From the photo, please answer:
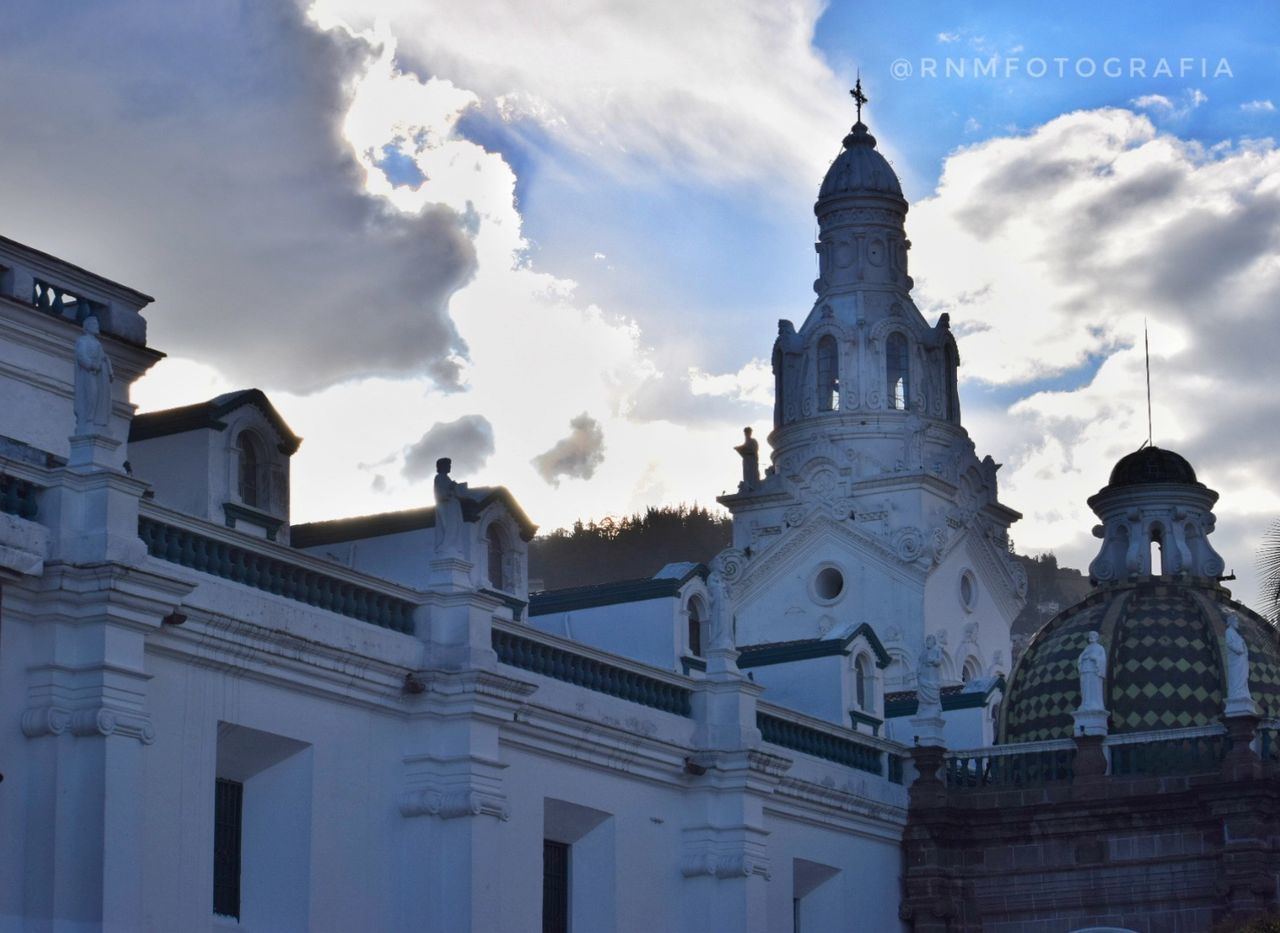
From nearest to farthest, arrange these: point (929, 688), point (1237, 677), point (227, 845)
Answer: point (227, 845), point (1237, 677), point (929, 688)

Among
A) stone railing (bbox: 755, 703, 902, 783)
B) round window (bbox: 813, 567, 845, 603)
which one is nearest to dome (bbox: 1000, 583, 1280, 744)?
stone railing (bbox: 755, 703, 902, 783)

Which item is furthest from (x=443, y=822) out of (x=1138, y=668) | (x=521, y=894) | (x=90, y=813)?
(x=1138, y=668)

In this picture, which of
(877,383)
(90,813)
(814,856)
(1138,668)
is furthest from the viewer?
(877,383)

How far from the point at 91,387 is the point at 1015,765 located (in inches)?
824

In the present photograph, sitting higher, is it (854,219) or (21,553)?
(854,219)

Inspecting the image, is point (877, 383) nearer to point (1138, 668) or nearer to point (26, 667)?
point (1138, 668)

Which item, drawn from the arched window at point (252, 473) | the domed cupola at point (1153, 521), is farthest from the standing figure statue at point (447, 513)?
the domed cupola at point (1153, 521)

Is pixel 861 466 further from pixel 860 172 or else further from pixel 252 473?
pixel 252 473

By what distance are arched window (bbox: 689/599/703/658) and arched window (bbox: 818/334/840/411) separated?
32.4 meters

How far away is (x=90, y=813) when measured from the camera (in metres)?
26.0

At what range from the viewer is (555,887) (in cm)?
3525

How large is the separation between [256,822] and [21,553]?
5606 mm

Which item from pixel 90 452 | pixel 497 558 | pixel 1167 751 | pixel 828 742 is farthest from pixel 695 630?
pixel 90 452

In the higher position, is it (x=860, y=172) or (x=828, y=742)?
(x=860, y=172)
